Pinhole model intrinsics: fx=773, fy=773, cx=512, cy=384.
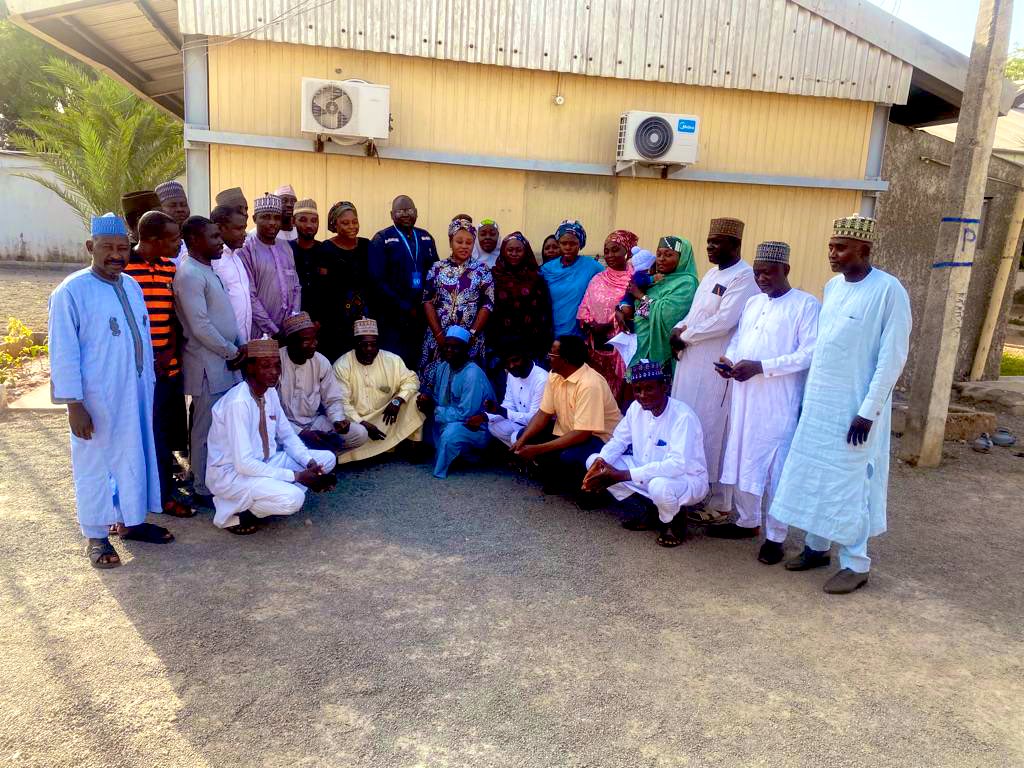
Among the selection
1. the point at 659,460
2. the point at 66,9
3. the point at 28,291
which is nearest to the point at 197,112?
the point at 66,9

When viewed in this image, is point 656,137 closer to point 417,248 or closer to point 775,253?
point 417,248

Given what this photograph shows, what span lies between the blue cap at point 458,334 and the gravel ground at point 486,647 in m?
1.41

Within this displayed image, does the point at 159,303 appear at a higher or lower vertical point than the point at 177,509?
higher

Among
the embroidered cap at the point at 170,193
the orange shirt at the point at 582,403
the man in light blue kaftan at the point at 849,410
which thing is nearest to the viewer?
the man in light blue kaftan at the point at 849,410

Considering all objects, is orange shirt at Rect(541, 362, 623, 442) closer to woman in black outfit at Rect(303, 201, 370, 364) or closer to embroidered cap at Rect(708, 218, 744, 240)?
embroidered cap at Rect(708, 218, 744, 240)

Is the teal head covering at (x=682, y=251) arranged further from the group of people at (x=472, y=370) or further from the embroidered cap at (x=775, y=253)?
the embroidered cap at (x=775, y=253)

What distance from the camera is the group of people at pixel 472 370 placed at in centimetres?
403

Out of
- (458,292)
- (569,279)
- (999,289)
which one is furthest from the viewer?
(999,289)

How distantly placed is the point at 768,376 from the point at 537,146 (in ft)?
13.0

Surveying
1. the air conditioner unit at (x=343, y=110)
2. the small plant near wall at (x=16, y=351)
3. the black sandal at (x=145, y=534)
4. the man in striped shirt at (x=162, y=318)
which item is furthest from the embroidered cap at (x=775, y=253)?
the small plant near wall at (x=16, y=351)

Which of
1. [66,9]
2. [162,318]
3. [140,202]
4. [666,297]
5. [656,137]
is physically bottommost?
[162,318]

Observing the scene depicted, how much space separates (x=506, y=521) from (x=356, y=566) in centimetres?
111

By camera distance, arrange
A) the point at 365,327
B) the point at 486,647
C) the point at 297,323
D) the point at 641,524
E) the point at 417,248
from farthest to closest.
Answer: the point at 417,248 < the point at 365,327 < the point at 297,323 < the point at 641,524 < the point at 486,647

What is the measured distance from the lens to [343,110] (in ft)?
22.0
